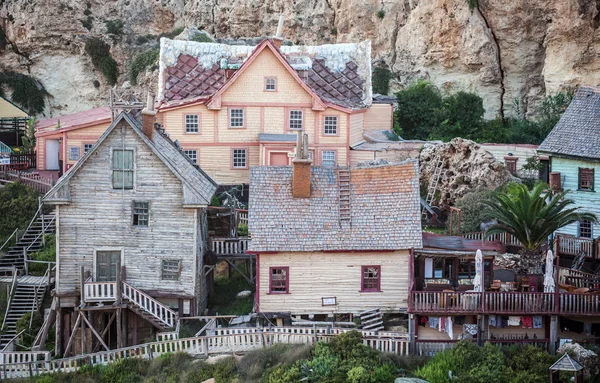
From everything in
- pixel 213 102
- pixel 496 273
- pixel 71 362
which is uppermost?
pixel 213 102

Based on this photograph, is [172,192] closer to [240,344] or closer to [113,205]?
[113,205]

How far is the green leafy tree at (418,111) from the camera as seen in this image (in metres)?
69.2

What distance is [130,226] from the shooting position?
4322cm

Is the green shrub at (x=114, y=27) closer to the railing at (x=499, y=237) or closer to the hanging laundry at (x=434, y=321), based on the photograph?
the railing at (x=499, y=237)

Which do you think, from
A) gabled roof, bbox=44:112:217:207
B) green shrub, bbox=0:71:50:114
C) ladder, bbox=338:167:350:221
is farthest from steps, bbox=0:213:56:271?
green shrub, bbox=0:71:50:114

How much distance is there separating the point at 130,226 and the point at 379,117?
25.7m

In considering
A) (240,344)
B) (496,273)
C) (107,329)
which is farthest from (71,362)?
(496,273)

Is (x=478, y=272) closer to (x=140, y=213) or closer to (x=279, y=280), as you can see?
(x=279, y=280)

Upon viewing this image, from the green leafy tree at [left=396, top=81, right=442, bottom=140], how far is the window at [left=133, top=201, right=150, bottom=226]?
2899 cm

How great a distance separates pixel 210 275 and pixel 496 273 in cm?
1149

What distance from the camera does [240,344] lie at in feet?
132

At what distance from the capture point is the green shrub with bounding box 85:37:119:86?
266ft

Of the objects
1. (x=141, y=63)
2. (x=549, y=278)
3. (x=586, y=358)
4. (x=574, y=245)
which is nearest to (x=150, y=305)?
(x=549, y=278)

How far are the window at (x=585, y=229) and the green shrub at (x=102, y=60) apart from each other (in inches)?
1653
